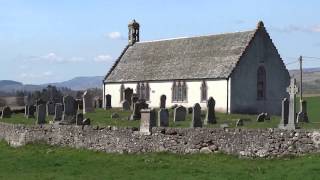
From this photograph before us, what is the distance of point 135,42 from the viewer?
6125 cm

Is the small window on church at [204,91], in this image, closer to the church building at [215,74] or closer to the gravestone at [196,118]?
the church building at [215,74]

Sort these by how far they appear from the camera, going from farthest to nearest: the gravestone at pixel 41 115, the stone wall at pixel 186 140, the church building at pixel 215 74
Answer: the church building at pixel 215 74, the gravestone at pixel 41 115, the stone wall at pixel 186 140

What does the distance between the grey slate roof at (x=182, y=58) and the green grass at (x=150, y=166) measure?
23140mm

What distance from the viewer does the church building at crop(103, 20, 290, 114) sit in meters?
45.9

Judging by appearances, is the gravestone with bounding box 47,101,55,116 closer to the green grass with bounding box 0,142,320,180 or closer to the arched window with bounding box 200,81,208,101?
the arched window with bounding box 200,81,208,101

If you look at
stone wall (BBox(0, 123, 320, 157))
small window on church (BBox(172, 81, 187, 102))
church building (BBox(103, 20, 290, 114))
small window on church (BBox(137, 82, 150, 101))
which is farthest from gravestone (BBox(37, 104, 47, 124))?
small window on church (BBox(137, 82, 150, 101))

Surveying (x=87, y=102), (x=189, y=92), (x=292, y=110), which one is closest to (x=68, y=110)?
(x=87, y=102)

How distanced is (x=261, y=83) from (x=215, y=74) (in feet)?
14.2

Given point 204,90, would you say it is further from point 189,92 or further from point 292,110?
point 292,110

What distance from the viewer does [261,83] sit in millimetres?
48031

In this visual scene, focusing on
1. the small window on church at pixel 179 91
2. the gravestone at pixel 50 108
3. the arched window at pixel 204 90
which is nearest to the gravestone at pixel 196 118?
the gravestone at pixel 50 108

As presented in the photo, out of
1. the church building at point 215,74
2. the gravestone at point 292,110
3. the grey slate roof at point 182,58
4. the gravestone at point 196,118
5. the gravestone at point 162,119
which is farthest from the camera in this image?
the grey slate roof at point 182,58

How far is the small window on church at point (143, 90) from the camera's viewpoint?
173 ft

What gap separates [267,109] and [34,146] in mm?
23673
